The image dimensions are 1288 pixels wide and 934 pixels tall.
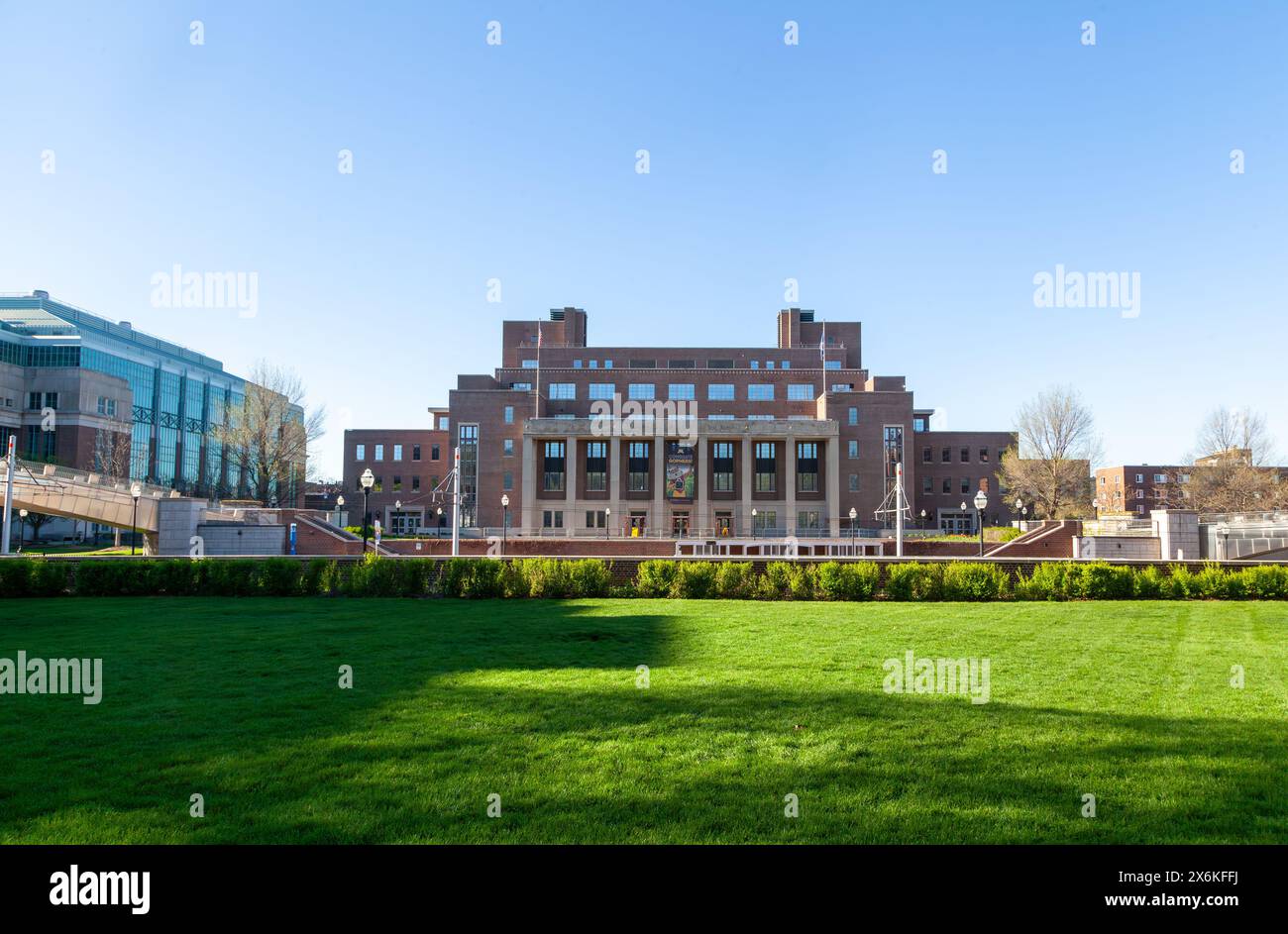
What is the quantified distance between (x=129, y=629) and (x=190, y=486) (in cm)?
9519

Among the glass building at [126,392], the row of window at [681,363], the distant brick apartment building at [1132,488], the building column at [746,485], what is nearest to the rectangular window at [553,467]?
the row of window at [681,363]

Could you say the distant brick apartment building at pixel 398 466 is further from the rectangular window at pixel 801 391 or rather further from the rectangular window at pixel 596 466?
the rectangular window at pixel 801 391

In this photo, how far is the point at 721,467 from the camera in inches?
2896

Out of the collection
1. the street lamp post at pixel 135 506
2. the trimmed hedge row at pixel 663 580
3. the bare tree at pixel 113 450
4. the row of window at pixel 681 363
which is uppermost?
the row of window at pixel 681 363

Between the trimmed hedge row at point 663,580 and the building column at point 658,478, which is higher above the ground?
the building column at point 658,478

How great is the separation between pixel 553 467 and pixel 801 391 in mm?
27422

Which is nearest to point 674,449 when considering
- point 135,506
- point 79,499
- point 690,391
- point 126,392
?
point 690,391

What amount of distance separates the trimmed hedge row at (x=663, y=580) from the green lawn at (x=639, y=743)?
8424 mm

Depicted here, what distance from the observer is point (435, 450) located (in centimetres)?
8506

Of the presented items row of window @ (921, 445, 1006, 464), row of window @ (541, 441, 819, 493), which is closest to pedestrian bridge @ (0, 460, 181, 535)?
row of window @ (541, 441, 819, 493)

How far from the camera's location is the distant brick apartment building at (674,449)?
7094 centimetres

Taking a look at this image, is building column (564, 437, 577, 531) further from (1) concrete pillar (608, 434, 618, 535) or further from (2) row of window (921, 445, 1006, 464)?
(2) row of window (921, 445, 1006, 464)

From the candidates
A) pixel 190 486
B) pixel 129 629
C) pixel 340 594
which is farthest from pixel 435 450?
pixel 129 629
